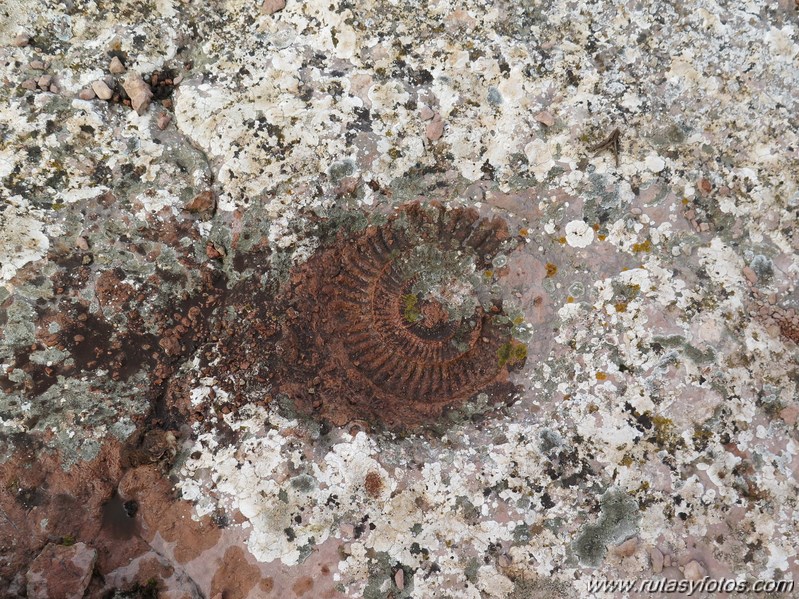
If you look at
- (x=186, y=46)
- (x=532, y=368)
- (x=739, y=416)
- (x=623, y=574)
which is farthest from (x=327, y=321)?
(x=739, y=416)

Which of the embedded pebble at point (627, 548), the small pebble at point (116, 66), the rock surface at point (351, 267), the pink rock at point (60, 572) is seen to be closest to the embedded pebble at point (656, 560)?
the rock surface at point (351, 267)

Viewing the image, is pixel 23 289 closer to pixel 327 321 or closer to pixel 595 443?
pixel 327 321

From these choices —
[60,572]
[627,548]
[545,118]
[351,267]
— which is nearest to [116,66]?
[351,267]

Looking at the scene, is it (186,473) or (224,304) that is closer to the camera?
(186,473)

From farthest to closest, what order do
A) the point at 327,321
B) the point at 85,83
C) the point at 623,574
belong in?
the point at 327,321
the point at 85,83
the point at 623,574

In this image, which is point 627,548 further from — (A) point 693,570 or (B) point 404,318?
(B) point 404,318

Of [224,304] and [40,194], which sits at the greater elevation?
[40,194]

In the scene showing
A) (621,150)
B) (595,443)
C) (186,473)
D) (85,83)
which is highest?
(621,150)
